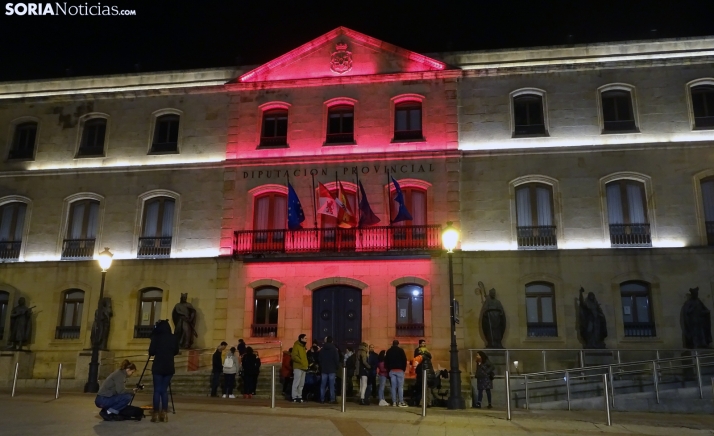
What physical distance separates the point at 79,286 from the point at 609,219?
2125cm

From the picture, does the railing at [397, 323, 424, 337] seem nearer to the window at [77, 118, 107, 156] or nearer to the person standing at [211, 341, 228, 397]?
the person standing at [211, 341, 228, 397]

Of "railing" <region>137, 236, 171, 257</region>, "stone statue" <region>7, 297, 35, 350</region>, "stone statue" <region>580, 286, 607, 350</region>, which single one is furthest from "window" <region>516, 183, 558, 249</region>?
"stone statue" <region>7, 297, 35, 350</region>

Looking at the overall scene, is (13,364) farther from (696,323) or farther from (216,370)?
(696,323)

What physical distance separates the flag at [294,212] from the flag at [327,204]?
3.09 feet

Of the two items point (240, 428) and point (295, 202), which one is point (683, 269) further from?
point (240, 428)

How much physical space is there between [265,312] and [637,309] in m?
13.9

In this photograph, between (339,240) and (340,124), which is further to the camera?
(340,124)

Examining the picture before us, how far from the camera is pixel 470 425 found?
12.7 metres

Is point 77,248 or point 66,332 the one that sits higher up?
point 77,248

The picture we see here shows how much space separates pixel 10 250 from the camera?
89.2 ft

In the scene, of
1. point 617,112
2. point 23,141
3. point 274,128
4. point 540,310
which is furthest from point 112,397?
point 617,112

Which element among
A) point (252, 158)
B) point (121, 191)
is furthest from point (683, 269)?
point (121, 191)

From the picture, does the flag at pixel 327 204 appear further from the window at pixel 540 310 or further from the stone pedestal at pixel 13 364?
the stone pedestal at pixel 13 364

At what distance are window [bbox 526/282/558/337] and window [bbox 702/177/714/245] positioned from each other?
6.03 meters
